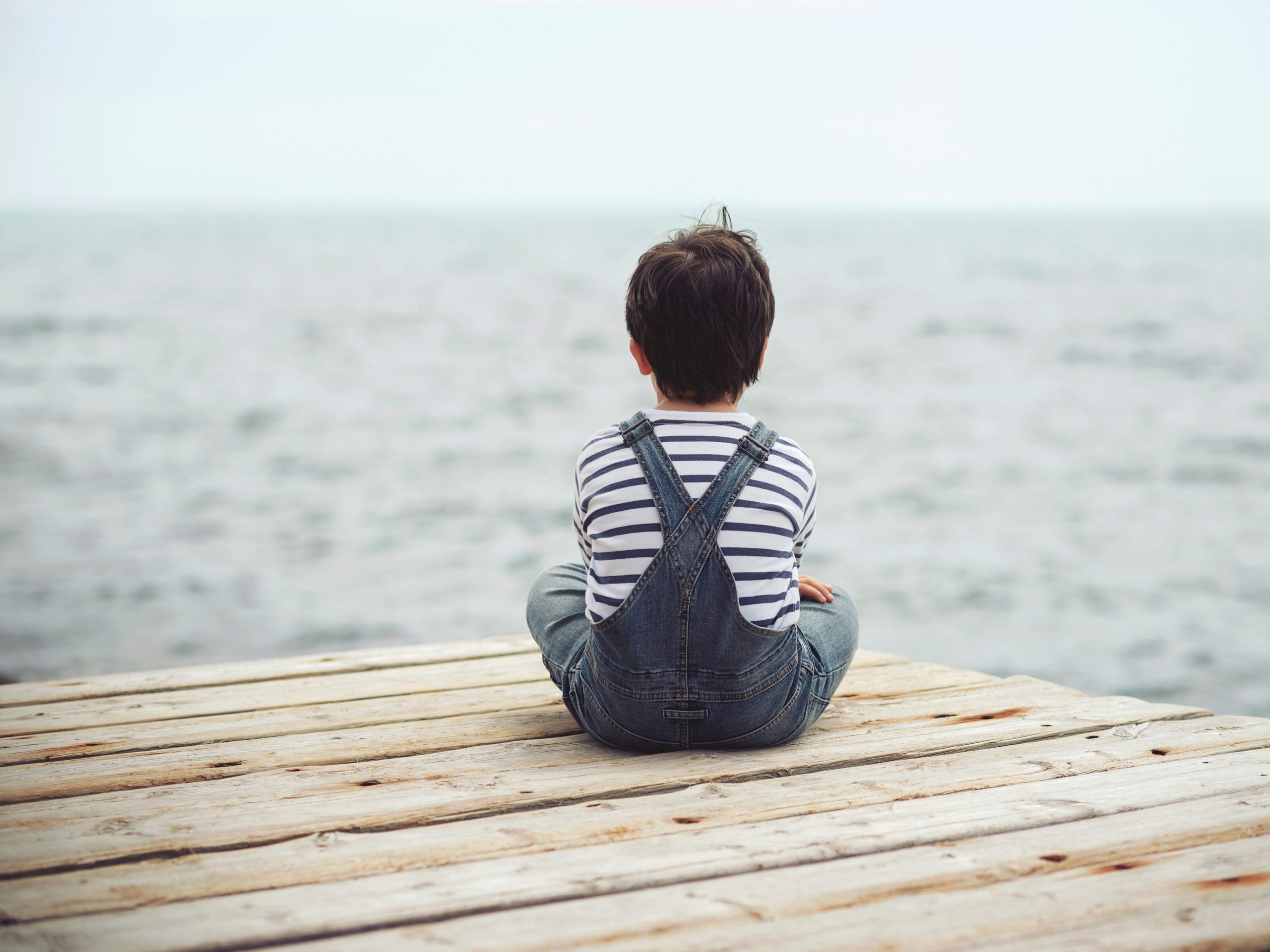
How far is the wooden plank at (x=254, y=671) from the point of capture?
2584 millimetres

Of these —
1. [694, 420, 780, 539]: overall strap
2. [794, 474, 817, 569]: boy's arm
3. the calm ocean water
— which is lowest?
the calm ocean water

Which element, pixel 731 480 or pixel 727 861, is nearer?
pixel 727 861

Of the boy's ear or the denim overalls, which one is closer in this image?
the denim overalls

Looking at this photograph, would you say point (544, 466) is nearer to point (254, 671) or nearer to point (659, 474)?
point (254, 671)

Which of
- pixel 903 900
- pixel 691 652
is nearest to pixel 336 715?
pixel 691 652

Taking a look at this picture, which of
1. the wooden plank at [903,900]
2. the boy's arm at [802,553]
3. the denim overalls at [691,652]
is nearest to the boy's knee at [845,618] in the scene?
the boy's arm at [802,553]

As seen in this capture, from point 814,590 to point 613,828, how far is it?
79 centimetres

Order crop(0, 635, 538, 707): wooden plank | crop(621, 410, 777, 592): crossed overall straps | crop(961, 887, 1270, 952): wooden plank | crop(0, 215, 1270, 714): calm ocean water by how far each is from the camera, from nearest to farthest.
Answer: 1. crop(961, 887, 1270, 952): wooden plank
2. crop(621, 410, 777, 592): crossed overall straps
3. crop(0, 635, 538, 707): wooden plank
4. crop(0, 215, 1270, 714): calm ocean water

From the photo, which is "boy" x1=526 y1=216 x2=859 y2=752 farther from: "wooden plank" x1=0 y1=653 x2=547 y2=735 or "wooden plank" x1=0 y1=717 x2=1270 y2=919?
"wooden plank" x1=0 y1=653 x2=547 y2=735

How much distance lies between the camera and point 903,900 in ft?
4.58

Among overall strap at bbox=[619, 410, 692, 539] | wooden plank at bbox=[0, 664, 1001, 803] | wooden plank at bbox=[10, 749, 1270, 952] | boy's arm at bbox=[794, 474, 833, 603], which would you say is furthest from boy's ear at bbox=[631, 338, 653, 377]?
wooden plank at bbox=[10, 749, 1270, 952]

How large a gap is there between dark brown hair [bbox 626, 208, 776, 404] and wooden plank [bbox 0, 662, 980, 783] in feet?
2.87

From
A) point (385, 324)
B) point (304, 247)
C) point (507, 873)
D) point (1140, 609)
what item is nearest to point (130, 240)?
point (304, 247)

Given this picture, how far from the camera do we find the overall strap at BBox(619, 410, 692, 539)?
6.34ft
